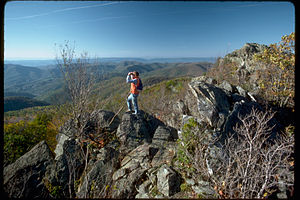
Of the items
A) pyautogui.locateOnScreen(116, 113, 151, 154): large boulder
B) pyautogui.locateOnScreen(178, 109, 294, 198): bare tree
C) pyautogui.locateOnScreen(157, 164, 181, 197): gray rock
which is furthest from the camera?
pyautogui.locateOnScreen(116, 113, 151, 154): large boulder

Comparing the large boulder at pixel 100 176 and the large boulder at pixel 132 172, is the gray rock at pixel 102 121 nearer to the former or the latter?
the large boulder at pixel 100 176

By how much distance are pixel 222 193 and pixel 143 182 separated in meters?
2.22

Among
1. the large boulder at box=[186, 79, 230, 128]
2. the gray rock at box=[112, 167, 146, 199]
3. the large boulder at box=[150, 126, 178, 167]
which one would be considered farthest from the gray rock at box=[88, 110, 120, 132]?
the large boulder at box=[186, 79, 230, 128]

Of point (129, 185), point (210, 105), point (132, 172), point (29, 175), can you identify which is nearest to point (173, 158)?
point (132, 172)

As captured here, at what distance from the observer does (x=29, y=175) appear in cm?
371

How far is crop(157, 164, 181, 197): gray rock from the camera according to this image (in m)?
3.50

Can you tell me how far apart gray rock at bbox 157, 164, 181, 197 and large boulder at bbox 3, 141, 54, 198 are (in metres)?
3.38

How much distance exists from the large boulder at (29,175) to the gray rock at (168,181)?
3.38m

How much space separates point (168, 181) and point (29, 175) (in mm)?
4147

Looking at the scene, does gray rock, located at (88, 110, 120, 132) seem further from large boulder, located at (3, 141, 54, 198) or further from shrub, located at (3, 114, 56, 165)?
shrub, located at (3, 114, 56, 165)

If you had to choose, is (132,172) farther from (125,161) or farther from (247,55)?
(247,55)

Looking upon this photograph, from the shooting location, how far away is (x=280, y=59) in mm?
4809

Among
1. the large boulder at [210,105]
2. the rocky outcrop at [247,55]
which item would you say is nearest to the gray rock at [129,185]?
the large boulder at [210,105]

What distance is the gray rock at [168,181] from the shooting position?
350 cm
